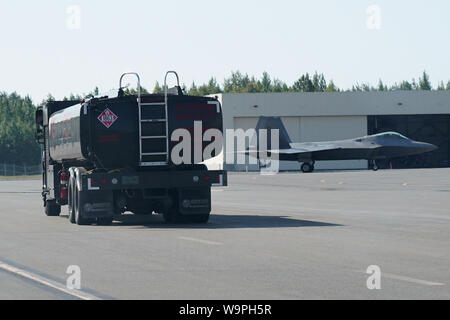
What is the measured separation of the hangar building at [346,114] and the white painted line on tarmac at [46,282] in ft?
236

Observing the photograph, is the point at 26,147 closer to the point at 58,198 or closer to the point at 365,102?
the point at 365,102

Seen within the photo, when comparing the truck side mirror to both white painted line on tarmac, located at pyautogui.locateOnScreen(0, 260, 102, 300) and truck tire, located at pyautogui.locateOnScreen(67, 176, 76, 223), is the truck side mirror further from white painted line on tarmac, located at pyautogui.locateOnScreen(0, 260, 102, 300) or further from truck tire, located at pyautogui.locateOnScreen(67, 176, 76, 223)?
white painted line on tarmac, located at pyautogui.locateOnScreen(0, 260, 102, 300)

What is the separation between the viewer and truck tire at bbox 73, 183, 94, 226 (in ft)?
66.7

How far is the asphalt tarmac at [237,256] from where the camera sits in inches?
388

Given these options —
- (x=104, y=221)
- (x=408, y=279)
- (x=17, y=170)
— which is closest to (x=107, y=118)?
(x=104, y=221)

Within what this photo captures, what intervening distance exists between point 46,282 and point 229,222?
10.8 metres

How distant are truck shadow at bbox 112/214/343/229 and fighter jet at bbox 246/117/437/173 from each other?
145 ft

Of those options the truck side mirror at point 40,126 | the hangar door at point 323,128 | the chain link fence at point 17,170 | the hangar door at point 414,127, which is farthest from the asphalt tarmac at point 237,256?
the chain link fence at point 17,170

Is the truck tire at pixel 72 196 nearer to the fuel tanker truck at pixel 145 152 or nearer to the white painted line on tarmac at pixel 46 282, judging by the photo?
the fuel tanker truck at pixel 145 152

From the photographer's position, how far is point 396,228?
18672mm

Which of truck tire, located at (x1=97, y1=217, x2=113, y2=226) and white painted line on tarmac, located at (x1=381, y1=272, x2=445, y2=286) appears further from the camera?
truck tire, located at (x1=97, y1=217, x2=113, y2=226)

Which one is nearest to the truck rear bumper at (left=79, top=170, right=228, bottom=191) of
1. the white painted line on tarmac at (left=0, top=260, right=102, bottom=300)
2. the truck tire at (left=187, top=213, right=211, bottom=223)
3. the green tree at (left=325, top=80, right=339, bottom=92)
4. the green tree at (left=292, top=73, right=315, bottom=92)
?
the truck tire at (left=187, top=213, right=211, bottom=223)

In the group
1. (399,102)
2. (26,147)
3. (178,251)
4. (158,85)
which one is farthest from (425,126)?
(158,85)
